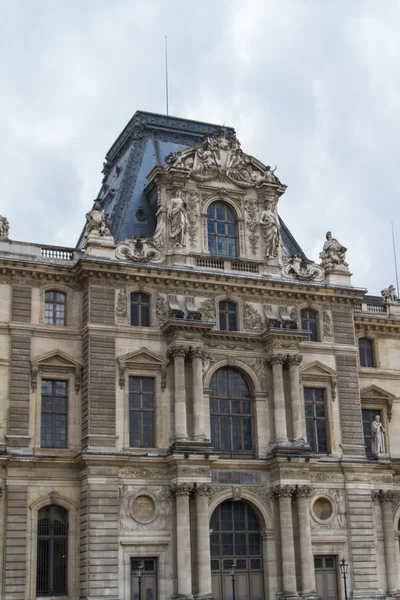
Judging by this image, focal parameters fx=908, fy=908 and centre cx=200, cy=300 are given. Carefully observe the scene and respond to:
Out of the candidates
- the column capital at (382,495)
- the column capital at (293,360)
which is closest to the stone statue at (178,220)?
the column capital at (293,360)

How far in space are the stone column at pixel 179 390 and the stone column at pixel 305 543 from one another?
20.3ft

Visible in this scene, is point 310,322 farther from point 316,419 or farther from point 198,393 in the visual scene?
point 198,393

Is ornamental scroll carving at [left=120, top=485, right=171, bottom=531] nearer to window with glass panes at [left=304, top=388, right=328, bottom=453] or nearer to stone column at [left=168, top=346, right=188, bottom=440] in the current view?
stone column at [left=168, top=346, right=188, bottom=440]

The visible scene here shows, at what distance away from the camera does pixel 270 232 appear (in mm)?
46750

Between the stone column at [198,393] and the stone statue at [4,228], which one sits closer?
the stone column at [198,393]

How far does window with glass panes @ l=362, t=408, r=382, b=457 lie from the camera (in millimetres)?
48188

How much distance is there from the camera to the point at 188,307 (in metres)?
43.6

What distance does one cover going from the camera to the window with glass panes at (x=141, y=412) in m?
41.5

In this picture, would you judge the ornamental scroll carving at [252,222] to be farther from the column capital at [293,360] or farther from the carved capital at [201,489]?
the carved capital at [201,489]

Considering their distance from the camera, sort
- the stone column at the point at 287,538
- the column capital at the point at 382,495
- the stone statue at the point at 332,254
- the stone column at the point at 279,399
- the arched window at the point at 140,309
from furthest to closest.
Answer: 1. the stone statue at the point at 332,254
2. the column capital at the point at 382,495
3. the arched window at the point at 140,309
4. the stone column at the point at 279,399
5. the stone column at the point at 287,538

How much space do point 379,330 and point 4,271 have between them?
21.1m

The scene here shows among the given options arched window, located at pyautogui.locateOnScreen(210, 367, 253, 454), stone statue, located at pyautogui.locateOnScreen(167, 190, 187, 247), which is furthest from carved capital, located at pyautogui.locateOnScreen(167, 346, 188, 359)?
stone statue, located at pyautogui.locateOnScreen(167, 190, 187, 247)

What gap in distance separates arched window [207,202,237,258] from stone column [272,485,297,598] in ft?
39.9

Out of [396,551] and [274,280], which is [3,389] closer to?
[274,280]
